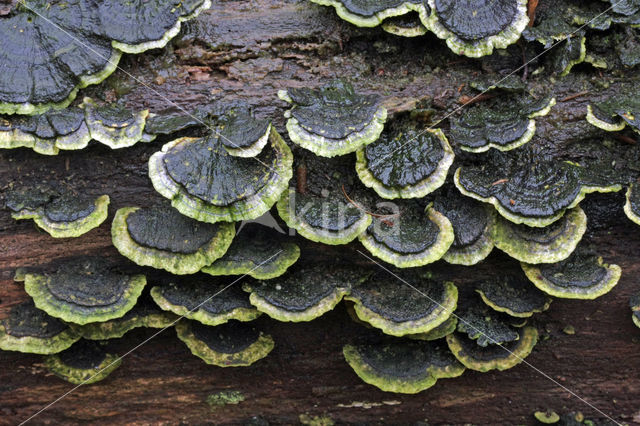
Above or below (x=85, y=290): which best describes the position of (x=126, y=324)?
below

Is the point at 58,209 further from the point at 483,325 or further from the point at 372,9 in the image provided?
the point at 483,325

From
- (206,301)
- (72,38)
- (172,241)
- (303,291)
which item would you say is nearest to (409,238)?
(303,291)

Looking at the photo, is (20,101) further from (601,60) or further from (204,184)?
(601,60)

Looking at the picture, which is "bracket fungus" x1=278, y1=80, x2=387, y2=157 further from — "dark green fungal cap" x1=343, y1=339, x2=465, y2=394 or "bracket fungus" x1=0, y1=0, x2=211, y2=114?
"dark green fungal cap" x1=343, y1=339, x2=465, y2=394

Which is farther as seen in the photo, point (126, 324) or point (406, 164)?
point (126, 324)

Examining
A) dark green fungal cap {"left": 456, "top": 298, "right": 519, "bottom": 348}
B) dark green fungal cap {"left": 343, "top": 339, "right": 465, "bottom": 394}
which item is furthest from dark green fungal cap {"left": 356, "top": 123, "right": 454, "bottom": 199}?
dark green fungal cap {"left": 343, "top": 339, "right": 465, "bottom": 394}

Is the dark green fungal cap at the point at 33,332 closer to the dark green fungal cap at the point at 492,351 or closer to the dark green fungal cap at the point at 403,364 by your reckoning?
the dark green fungal cap at the point at 403,364
